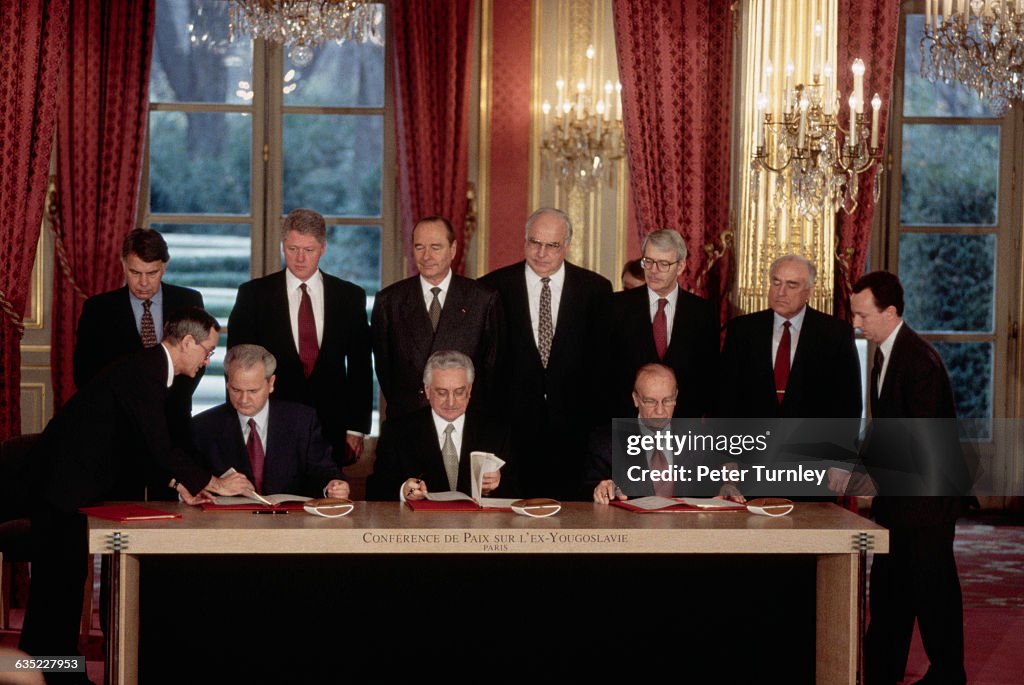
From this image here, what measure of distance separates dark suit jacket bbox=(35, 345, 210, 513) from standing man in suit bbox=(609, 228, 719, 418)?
164cm

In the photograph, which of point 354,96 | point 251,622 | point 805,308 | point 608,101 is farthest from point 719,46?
point 251,622

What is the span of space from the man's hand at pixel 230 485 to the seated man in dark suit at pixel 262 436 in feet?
1.20

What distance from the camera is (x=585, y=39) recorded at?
7.13 m

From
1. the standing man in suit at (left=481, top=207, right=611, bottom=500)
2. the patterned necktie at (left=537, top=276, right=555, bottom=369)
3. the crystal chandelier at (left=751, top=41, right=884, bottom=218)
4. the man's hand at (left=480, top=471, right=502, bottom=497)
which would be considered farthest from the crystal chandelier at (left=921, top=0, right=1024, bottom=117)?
the man's hand at (left=480, top=471, right=502, bottom=497)

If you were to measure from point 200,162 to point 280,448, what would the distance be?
3.61 metres

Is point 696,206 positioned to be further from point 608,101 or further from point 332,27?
point 332,27

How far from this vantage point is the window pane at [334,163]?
7266 millimetres

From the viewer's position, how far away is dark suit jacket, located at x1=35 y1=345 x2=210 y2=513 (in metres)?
3.64

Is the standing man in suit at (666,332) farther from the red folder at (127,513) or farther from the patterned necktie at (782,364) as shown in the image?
the red folder at (127,513)

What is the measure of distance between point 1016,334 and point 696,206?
261cm

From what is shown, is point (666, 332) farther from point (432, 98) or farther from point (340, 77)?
point (340, 77)

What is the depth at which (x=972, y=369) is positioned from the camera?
789 cm

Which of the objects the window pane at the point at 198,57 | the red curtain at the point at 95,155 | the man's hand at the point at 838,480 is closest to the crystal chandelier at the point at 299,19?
the red curtain at the point at 95,155

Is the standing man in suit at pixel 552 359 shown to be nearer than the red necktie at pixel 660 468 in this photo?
No
